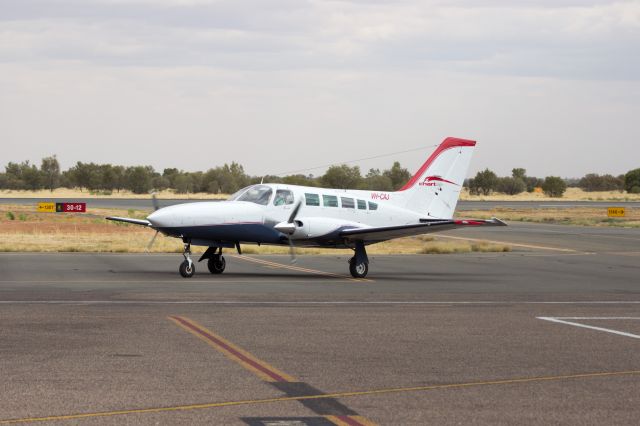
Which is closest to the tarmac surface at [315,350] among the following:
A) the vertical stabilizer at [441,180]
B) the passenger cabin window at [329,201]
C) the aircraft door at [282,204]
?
the aircraft door at [282,204]

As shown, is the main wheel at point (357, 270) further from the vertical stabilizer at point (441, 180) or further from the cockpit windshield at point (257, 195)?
the vertical stabilizer at point (441, 180)

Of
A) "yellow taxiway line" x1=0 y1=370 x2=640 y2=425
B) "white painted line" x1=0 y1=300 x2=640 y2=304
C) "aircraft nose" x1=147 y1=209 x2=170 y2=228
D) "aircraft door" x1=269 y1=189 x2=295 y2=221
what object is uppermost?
→ "aircraft door" x1=269 y1=189 x2=295 y2=221

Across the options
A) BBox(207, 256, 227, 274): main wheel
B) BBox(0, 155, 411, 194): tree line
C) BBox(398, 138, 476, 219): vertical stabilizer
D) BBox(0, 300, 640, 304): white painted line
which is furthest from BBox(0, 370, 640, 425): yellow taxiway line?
BBox(0, 155, 411, 194): tree line

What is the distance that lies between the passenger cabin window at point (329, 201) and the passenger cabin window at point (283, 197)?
3.48ft

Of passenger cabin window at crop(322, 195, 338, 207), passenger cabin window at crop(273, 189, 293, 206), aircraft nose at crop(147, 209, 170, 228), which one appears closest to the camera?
aircraft nose at crop(147, 209, 170, 228)

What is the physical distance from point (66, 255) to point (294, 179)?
71.5 m

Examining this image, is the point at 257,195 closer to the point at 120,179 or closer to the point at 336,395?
the point at 336,395

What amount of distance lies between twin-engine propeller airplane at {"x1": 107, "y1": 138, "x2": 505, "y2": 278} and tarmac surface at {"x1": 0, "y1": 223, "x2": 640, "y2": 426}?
115 cm

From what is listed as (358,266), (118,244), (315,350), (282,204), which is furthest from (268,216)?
(118,244)

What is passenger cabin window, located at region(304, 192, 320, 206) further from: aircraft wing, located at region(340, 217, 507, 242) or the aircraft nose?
the aircraft nose

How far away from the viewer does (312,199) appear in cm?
2855

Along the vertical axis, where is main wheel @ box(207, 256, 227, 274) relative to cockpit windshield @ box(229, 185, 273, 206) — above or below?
below

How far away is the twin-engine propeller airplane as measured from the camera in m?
27.2

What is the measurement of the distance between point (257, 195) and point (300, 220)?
139 centimetres
